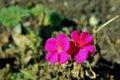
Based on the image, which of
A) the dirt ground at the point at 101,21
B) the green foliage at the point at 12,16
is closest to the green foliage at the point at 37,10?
the green foliage at the point at 12,16

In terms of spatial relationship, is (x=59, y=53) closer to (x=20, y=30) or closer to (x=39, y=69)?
(x=39, y=69)

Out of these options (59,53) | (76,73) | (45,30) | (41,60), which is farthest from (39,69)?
(59,53)

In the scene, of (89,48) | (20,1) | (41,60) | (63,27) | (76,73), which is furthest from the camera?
(20,1)

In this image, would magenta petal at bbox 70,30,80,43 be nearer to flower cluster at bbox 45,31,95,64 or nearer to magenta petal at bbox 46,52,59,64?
flower cluster at bbox 45,31,95,64

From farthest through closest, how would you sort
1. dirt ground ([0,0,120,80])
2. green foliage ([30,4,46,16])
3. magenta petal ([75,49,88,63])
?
green foliage ([30,4,46,16]) < dirt ground ([0,0,120,80]) < magenta petal ([75,49,88,63])

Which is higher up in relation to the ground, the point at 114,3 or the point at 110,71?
the point at 114,3

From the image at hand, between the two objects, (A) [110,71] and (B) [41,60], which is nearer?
(A) [110,71]

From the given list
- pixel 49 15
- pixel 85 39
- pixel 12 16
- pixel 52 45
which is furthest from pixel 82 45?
pixel 49 15

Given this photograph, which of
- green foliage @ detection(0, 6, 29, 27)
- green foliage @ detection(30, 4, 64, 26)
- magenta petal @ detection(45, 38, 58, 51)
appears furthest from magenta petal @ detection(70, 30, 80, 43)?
green foliage @ detection(30, 4, 64, 26)
